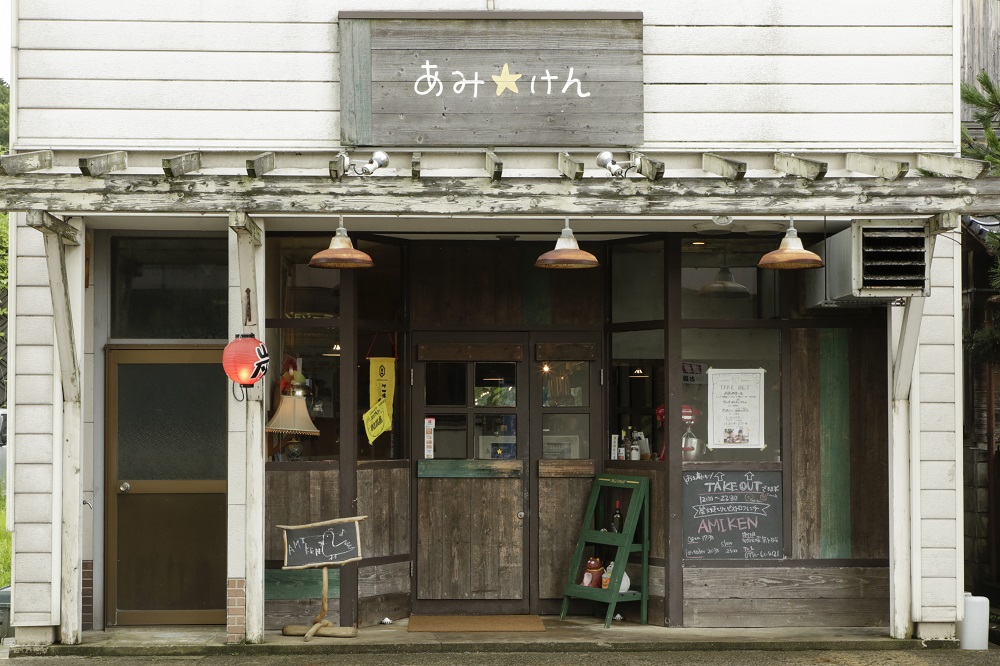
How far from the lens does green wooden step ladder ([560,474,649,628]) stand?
855 cm

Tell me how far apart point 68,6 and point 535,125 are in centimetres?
345

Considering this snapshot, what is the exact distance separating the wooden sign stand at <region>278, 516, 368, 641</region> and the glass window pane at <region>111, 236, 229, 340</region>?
1.66m

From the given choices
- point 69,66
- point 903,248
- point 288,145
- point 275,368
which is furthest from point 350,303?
point 903,248

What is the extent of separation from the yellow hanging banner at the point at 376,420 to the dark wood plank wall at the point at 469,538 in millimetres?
566

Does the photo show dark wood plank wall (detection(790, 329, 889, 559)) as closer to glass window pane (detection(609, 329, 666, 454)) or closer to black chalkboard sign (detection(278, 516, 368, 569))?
glass window pane (detection(609, 329, 666, 454))

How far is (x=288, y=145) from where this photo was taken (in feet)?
26.3

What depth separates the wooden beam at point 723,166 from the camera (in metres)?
6.96

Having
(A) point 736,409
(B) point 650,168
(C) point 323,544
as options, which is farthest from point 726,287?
(C) point 323,544

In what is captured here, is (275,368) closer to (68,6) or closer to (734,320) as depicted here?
(68,6)

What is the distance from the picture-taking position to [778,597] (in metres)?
8.51

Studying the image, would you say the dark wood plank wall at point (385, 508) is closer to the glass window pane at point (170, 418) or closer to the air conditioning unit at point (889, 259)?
the glass window pane at point (170, 418)

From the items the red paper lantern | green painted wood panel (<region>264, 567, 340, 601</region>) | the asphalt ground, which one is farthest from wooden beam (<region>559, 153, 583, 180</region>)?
green painted wood panel (<region>264, 567, 340, 601</region>)

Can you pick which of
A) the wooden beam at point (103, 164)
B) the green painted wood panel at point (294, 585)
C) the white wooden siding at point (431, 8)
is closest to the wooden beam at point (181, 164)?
the wooden beam at point (103, 164)

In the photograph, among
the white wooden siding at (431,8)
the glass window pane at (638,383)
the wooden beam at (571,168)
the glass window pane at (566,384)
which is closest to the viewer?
the wooden beam at (571,168)
